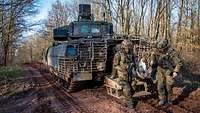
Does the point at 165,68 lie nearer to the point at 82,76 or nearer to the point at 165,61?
the point at 165,61

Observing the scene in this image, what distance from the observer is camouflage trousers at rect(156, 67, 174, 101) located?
36.3 ft

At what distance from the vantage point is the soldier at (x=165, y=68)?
36.3 feet

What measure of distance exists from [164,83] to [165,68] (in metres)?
0.47

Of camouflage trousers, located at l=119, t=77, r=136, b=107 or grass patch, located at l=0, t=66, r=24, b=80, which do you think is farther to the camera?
grass patch, located at l=0, t=66, r=24, b=80

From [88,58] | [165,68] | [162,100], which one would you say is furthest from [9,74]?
[162,100]

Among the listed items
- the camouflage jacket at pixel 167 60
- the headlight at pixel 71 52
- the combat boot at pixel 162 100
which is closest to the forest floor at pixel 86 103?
the combat boot at pixel 162 100

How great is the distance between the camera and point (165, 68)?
11.3 m

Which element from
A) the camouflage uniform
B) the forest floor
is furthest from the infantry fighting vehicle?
the camouflage uniform

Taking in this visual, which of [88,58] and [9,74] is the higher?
[88,58]

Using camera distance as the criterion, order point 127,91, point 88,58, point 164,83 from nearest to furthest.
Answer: point 127,91
point 164,83
point 88,58

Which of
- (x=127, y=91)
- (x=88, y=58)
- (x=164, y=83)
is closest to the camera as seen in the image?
(x=127, y=91)

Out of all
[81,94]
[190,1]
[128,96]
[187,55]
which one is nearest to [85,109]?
[128,96]

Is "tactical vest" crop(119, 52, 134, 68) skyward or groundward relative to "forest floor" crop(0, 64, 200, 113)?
skyward

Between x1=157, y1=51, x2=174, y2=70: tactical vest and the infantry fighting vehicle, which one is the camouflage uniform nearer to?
x1=157, y1=51, x2=174, y2=70: tactical vest
